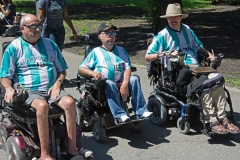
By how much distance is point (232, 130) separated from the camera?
5.12 meters

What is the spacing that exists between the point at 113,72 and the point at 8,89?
1.45m

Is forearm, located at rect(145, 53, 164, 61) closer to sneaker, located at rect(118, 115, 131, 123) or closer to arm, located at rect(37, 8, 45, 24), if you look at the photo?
sneaker, located at rect(118, 115, 131, 123)

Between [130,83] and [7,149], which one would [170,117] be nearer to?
[130,83]

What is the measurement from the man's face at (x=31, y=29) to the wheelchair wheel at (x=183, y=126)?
2131 mm

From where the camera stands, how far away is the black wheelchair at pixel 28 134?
438cm

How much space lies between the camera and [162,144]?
5.33 m

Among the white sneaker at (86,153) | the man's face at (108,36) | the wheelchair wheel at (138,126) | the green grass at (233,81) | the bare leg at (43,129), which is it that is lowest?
the green grass at (233,81)

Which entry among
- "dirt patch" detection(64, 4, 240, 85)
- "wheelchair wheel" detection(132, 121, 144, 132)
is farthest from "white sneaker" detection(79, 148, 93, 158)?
"dirt patch" detection(64, 4, 240, 85)

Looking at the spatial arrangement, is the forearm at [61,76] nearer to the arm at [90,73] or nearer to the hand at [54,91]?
the hand at [54,91]

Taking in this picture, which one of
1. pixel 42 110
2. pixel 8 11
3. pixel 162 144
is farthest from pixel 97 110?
pixel 8 11

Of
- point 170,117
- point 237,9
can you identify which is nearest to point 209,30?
point 237,9

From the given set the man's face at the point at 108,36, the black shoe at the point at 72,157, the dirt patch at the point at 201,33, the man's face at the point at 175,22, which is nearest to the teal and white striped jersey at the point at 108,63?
the man's face at the point at 108,36

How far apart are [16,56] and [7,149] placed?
3.32ft

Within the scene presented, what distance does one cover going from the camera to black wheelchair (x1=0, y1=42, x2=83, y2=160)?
438cm
